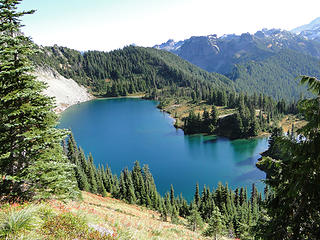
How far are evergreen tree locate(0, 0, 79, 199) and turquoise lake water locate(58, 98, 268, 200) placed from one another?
57425mm

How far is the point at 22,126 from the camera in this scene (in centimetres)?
1231

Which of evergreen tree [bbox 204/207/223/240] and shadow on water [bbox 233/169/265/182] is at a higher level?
evergreen tree [bbox 204/207/223/240]

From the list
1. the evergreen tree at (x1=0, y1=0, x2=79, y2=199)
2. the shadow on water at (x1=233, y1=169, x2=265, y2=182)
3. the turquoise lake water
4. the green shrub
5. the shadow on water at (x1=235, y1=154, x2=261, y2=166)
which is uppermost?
the evergreen tree at (x1=0, y1=0, x2=79, y2=199)

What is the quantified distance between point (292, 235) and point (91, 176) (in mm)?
61752

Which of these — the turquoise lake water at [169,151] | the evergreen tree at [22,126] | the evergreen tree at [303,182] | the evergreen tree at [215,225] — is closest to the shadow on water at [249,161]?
the turquoise lake water at [169,151]

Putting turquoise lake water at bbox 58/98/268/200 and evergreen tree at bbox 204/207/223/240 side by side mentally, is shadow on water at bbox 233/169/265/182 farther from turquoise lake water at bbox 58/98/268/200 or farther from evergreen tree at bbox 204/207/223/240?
evergreen tree at bbox 204/207/223/240

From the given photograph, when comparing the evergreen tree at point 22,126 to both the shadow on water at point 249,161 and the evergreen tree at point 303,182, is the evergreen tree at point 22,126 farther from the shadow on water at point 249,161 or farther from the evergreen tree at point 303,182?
the shadow on water at point 249,161

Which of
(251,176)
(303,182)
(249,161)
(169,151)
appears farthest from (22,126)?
(249,161)

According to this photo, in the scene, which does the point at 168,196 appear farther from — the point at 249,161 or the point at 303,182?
the point at 303,182

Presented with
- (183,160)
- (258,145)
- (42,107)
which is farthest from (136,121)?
(42,107)

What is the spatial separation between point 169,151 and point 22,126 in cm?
8623

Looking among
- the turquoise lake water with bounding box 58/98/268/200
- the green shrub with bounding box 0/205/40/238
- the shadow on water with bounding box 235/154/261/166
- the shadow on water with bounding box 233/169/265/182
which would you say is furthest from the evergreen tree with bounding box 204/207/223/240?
the shadow on water with bounding box 235/154/261/166

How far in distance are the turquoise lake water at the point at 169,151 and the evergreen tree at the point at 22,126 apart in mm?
57425

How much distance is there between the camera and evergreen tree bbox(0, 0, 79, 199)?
1161 centimetres
